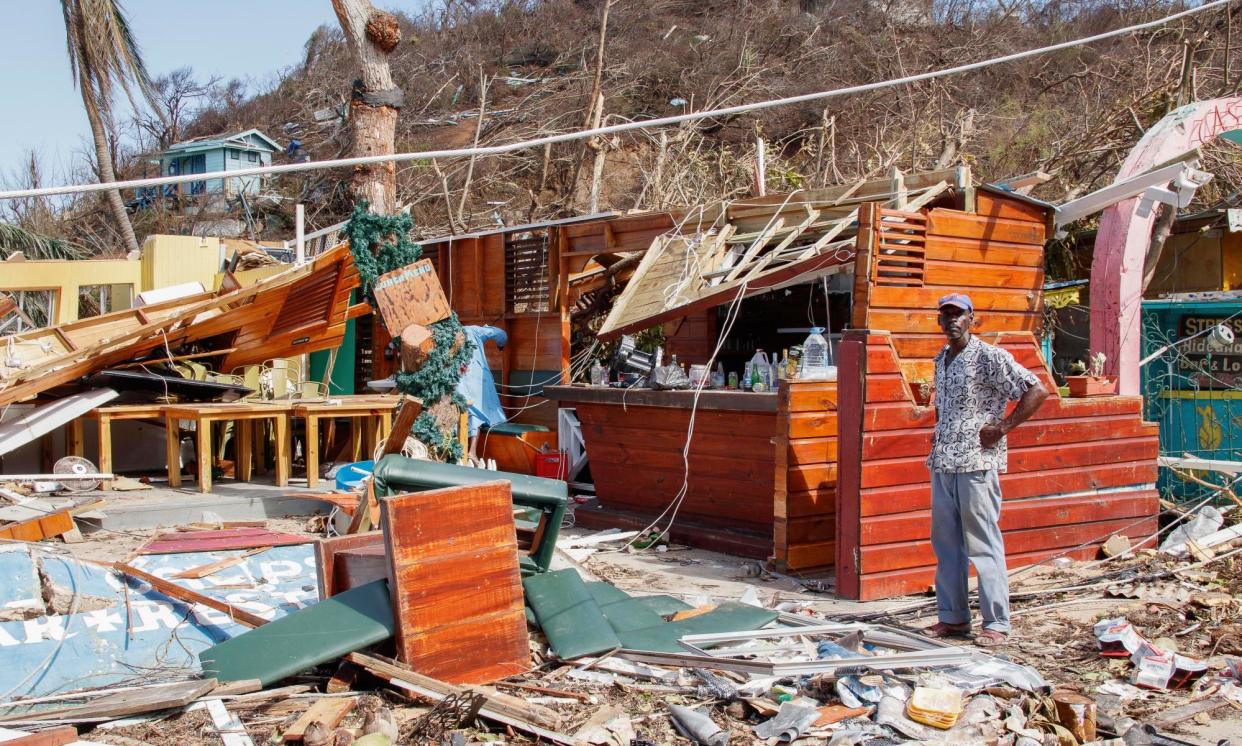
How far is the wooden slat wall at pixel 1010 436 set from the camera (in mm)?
6941

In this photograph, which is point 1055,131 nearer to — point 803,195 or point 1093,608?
point 803,195

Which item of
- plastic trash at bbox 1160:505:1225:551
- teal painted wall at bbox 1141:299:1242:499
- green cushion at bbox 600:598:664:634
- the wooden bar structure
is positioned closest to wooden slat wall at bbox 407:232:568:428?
the wooden bar structure

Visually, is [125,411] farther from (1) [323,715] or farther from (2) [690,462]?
(1) [323,715]

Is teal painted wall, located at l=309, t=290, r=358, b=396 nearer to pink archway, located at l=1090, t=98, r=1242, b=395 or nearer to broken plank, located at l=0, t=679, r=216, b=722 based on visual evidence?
pink archway, located at l=1090, t=98, r=1242, b=395

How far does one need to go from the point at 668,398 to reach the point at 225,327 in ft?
19.1

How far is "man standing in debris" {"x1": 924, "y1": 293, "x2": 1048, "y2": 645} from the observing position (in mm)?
5871

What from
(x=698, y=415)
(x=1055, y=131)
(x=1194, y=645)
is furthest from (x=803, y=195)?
(x=1055, y=131)

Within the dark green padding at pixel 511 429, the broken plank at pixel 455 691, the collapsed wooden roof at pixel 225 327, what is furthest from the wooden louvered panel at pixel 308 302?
the broken plank at pixel 455 691

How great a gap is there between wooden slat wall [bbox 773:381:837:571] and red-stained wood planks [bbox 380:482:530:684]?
8.96 feet

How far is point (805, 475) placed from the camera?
7672 mm

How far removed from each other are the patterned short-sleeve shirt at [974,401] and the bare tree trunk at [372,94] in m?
6.06

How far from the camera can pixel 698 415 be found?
883 cm

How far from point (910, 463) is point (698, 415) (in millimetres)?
2163

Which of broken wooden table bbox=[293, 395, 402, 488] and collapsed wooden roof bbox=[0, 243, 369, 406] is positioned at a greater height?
collapsed wooden roof bbox=[0, 243, 369, 406]
